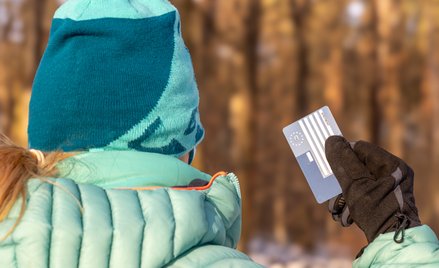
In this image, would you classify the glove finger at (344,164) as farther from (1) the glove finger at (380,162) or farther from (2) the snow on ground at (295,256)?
(2) the snow on ground at (295,256)

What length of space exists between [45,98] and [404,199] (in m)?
0.48

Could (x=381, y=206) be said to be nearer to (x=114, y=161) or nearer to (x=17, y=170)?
(x=114, y=161)

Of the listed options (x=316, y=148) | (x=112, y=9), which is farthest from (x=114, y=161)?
(x=316, y=148)

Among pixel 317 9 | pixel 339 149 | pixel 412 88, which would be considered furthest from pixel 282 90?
pixel 339 149

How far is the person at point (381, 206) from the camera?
937 mm

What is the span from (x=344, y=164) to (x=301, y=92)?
16.0 ft

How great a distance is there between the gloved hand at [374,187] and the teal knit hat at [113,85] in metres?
0.21

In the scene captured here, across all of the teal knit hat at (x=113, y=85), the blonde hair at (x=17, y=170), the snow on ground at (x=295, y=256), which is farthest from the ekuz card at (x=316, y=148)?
the snow on ground at (x=295, y=256)

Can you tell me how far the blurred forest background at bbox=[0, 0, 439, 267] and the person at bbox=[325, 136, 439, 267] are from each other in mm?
4444

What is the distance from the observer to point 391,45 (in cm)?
590

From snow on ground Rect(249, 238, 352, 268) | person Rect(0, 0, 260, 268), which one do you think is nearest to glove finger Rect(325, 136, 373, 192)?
person Rect(0, 0, 260, 268)

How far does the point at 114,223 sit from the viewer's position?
31.0 inches

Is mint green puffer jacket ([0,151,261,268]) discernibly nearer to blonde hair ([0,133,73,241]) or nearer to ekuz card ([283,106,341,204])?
blonde hair ([0,133,73,241])

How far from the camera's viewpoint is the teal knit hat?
3.12 feet
